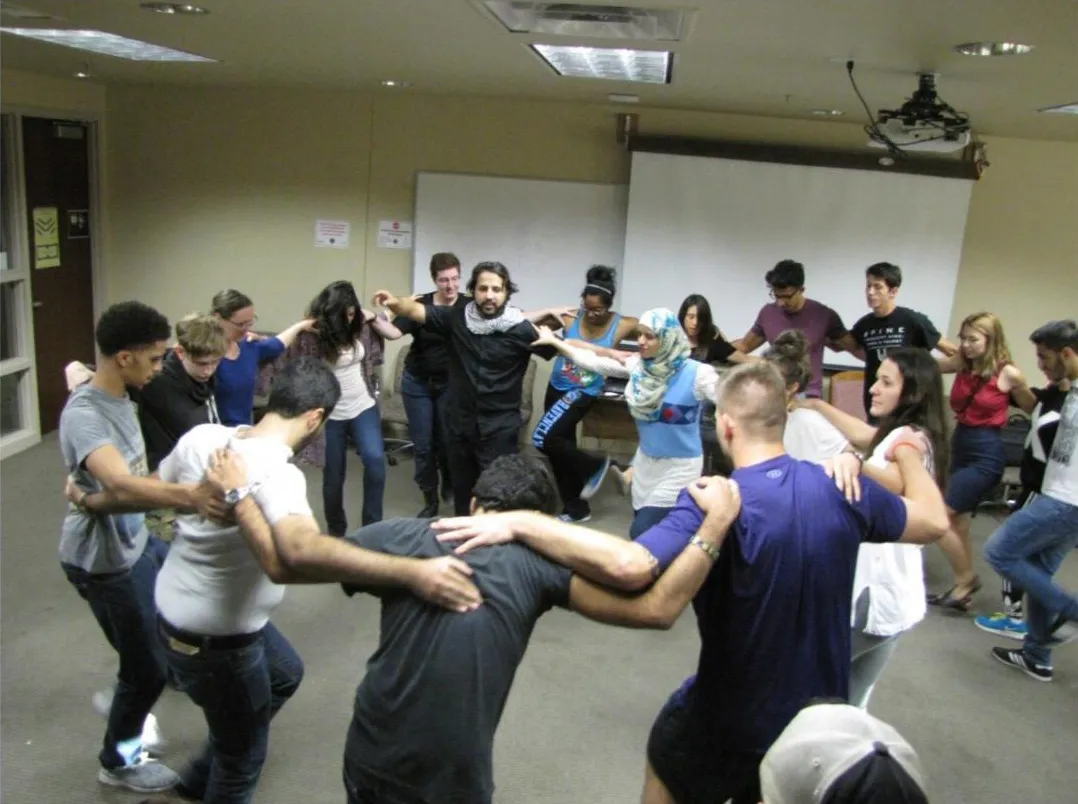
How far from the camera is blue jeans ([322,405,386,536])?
4.06 meters

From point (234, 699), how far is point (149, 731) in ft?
2.86

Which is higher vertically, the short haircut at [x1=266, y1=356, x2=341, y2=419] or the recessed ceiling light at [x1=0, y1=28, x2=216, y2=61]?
the recessed ceiling light at [x1=0, y1=28, x2=216, y2=61]

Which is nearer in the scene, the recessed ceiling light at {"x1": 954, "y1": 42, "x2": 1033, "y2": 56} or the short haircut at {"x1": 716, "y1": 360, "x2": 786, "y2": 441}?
the short haircut at {"x1": 716, "y1": 360, "x2": 786, "y2": 441}

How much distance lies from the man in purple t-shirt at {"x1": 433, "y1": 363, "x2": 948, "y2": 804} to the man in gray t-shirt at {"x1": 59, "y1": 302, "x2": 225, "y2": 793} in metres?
1.10

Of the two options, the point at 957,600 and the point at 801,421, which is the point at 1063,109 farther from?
the point at 801,421

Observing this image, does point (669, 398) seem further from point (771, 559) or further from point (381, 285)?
point (381, 285)

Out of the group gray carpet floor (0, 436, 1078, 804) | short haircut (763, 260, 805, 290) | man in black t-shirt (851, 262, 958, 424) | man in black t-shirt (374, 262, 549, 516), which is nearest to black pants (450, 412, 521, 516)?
man in black t-shirt (374, 262, 549, 516)

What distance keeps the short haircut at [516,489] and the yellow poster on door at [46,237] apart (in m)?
5.13

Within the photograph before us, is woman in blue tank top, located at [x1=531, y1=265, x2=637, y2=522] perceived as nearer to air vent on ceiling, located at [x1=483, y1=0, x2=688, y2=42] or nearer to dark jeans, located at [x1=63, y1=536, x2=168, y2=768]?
air vent on ceiling, located at [x1=483, y1=0, x2=688, y2=42]

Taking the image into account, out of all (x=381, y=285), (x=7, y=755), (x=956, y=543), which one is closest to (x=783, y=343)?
(x=956, y=543)

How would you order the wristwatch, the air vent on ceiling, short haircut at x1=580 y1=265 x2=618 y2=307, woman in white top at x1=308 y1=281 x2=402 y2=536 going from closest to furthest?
the wristwatch → the air vent on ceiling → woman in white top at x1=308 y1=281 x2=402 y2=536 → short haircut at x1=580 y1=265 x2=618 y2=307

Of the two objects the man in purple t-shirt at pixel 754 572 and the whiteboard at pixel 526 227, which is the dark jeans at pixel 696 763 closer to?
the man in purple t-shirt at pixel 754 572

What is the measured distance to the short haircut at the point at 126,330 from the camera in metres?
2.26

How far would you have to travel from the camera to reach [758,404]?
72.4 inches
